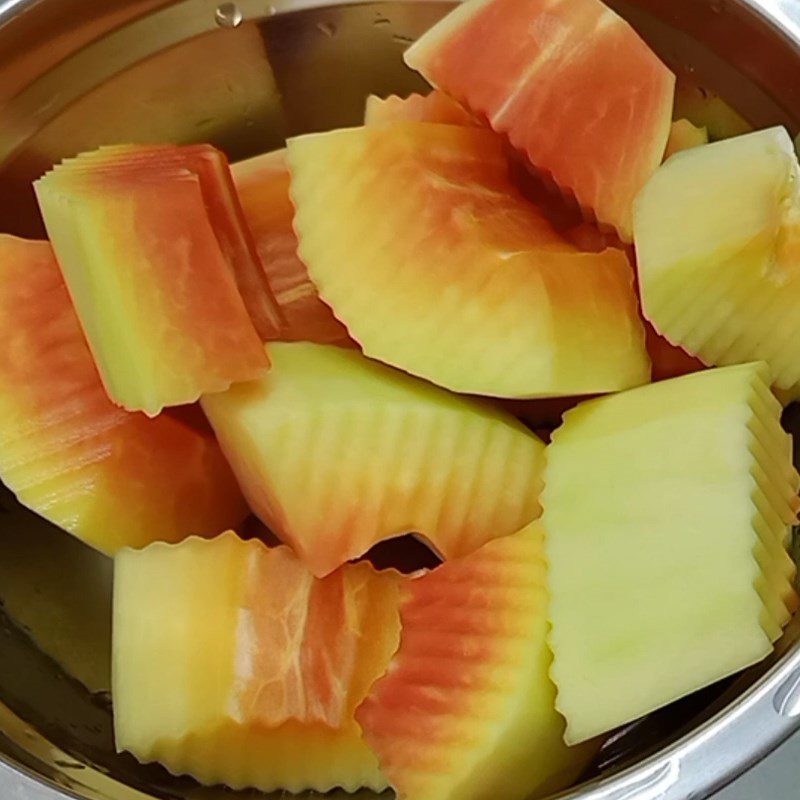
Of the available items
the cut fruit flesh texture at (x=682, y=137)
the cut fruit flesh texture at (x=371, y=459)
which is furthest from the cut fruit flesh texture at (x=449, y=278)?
the cut fruit flesh texture at (x=682, y=137)

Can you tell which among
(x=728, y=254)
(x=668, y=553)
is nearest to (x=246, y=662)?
(x=668, y=553)

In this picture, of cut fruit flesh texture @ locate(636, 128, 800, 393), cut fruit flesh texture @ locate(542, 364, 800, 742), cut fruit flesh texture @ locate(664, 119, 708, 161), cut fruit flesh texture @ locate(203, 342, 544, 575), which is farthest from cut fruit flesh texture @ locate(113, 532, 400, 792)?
cut fruit flesh texture @ locate(664, 119, 708, 161)

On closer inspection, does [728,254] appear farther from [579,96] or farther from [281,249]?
[281,249]

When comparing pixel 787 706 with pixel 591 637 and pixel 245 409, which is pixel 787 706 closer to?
pixel 591 637

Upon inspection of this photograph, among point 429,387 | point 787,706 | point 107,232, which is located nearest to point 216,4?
point 107,232

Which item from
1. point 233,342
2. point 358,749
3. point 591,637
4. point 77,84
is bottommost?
point 358,749

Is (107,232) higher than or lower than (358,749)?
higher

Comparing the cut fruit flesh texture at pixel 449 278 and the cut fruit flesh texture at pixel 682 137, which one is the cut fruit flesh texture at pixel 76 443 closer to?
the cut fruit flesh texture at pixel 449 278
